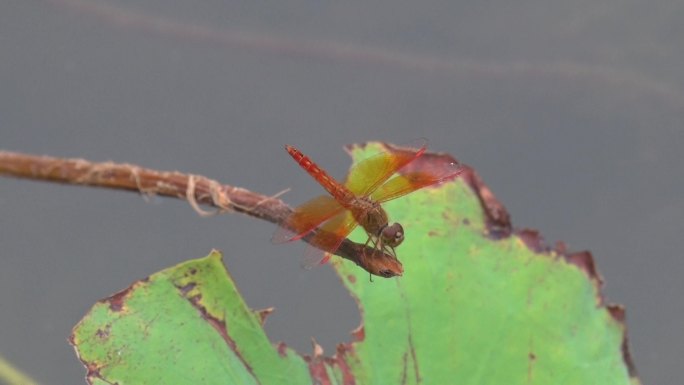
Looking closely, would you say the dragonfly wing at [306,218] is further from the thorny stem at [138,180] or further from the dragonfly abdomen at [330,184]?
the thorny stem at [138,180]

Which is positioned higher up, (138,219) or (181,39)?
(181,39)

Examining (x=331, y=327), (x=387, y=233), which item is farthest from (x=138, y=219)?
(x=387, y=233)

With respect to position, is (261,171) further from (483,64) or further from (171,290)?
(171,290)

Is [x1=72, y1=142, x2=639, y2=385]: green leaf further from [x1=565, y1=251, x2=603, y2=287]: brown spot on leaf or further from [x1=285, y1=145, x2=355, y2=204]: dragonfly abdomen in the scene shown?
[x1=285, y1=145, x2=355, y2=204]: dragonfly abdomen

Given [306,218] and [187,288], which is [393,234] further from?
[187,288]

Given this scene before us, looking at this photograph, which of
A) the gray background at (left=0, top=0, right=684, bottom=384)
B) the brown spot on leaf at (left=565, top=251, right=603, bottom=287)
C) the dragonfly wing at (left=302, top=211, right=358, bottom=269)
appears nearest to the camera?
the dragonfly wing at (left=302, top=211, right=358, bottom=269)

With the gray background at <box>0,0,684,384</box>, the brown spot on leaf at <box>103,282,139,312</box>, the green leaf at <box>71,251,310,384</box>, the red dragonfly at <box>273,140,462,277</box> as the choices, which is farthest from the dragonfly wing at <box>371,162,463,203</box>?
the gray background at <box>0,0,684,384</box>
